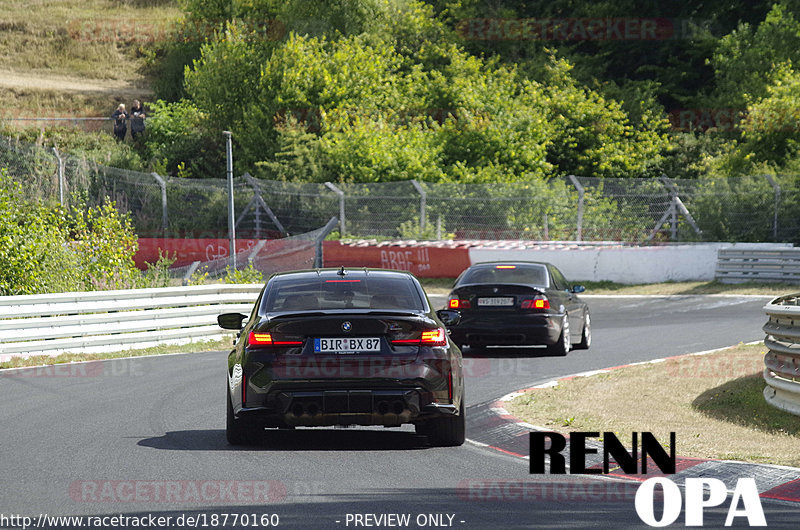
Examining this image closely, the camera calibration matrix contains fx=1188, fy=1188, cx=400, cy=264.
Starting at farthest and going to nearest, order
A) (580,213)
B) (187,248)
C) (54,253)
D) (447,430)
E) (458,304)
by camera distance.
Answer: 1. (187,248)
2. (580,213)
3. (54,253)
4. (458,304)
5. (447,430)

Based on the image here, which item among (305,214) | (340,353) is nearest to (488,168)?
(305,214)

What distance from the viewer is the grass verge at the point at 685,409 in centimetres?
959

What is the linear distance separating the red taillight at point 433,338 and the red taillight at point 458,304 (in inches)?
299

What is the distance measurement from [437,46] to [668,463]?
155ft

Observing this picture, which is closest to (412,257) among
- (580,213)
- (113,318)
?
(580,213)

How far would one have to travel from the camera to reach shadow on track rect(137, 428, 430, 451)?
30.8ft

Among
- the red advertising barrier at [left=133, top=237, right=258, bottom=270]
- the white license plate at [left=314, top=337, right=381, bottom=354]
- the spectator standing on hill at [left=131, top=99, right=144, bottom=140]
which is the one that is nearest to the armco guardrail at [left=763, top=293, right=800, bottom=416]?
the white license plate at [left=314, top=337, right=381, bottom=354]

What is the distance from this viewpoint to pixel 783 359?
36.5ft

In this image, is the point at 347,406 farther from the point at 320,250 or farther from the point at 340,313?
the point at 320,250

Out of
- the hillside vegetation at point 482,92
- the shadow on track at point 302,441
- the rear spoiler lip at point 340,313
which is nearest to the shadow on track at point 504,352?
the shadow on track at point 302,441

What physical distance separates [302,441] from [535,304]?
24.1ft

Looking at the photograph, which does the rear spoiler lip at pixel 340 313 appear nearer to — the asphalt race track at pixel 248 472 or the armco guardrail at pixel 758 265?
the asphalt race track at pixel 248 472

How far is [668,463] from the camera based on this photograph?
8.48 m

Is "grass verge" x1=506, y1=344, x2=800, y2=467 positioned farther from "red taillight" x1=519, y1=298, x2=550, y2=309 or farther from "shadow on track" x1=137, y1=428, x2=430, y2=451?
"red taillight" x1=519, y1=298, x2=550, y2=309
